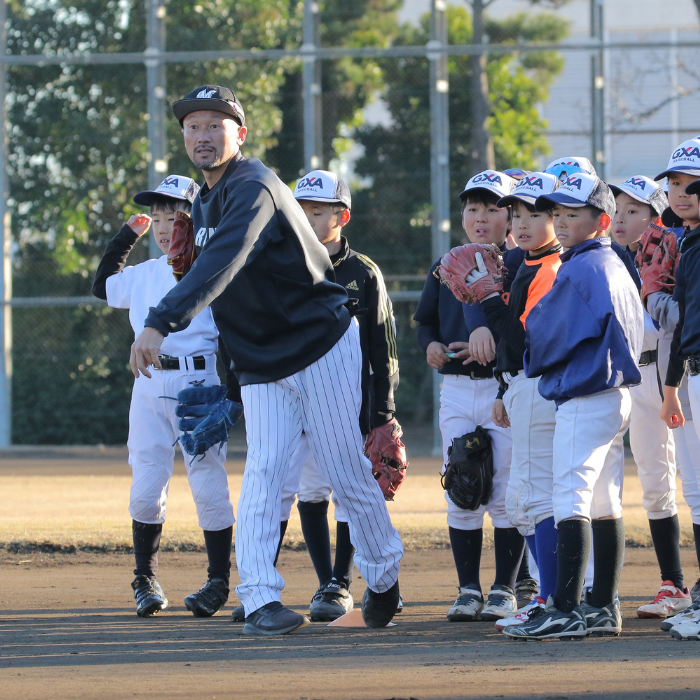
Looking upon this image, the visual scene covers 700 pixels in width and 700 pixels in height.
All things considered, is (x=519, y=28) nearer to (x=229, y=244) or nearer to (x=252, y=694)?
(x=229, y=244)

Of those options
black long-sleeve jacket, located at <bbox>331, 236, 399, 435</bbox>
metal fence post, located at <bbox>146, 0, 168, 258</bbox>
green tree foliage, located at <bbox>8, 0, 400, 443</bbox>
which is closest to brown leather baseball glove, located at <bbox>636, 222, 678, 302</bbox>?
black long-sleeve jacket, located at <bbox>331, 236, 399, 435</bbox>

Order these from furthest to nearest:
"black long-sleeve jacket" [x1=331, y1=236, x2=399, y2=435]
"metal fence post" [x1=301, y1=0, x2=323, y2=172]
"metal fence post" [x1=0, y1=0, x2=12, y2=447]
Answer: "metal fence post" [x1=0, y1=0, x2=12, y2=447] → "metal fence post" [x1=301, y1=0, x2=323, y2=172] → "black long-sleeve jacket" [x1=331, y1=236, x2=399, y2=435]

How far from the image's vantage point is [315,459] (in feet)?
14.1

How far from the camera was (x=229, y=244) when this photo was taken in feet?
12.9

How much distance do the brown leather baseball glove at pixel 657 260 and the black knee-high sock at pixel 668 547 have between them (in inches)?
42.6

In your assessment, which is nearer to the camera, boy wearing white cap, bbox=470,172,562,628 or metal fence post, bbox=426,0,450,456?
boy wearing white cap, bbox=470,172,562,628

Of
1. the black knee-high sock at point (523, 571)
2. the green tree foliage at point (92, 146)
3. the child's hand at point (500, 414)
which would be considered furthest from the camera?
the green tree foliage at point (92, 146)

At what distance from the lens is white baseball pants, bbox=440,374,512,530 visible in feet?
16.5

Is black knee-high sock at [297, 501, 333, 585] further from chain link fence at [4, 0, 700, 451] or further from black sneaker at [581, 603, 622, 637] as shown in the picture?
chain link fence at [4, 0, 700, 451]

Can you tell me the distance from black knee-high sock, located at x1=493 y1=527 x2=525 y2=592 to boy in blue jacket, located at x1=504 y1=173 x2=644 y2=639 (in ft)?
2.02

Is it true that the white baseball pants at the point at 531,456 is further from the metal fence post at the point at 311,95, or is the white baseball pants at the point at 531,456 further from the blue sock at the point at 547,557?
the metal fence post at the point at 311,95

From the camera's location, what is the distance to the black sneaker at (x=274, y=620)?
13.5 ft

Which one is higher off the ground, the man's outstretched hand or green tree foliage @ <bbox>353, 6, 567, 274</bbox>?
green tree foliage @ <bbox>353, 6, 567, 274</bbox>

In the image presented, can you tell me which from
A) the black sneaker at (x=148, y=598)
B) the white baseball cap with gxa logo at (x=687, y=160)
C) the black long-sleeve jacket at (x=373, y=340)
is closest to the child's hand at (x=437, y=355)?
the black long-sleeve jacket at (x=373, y=340)
